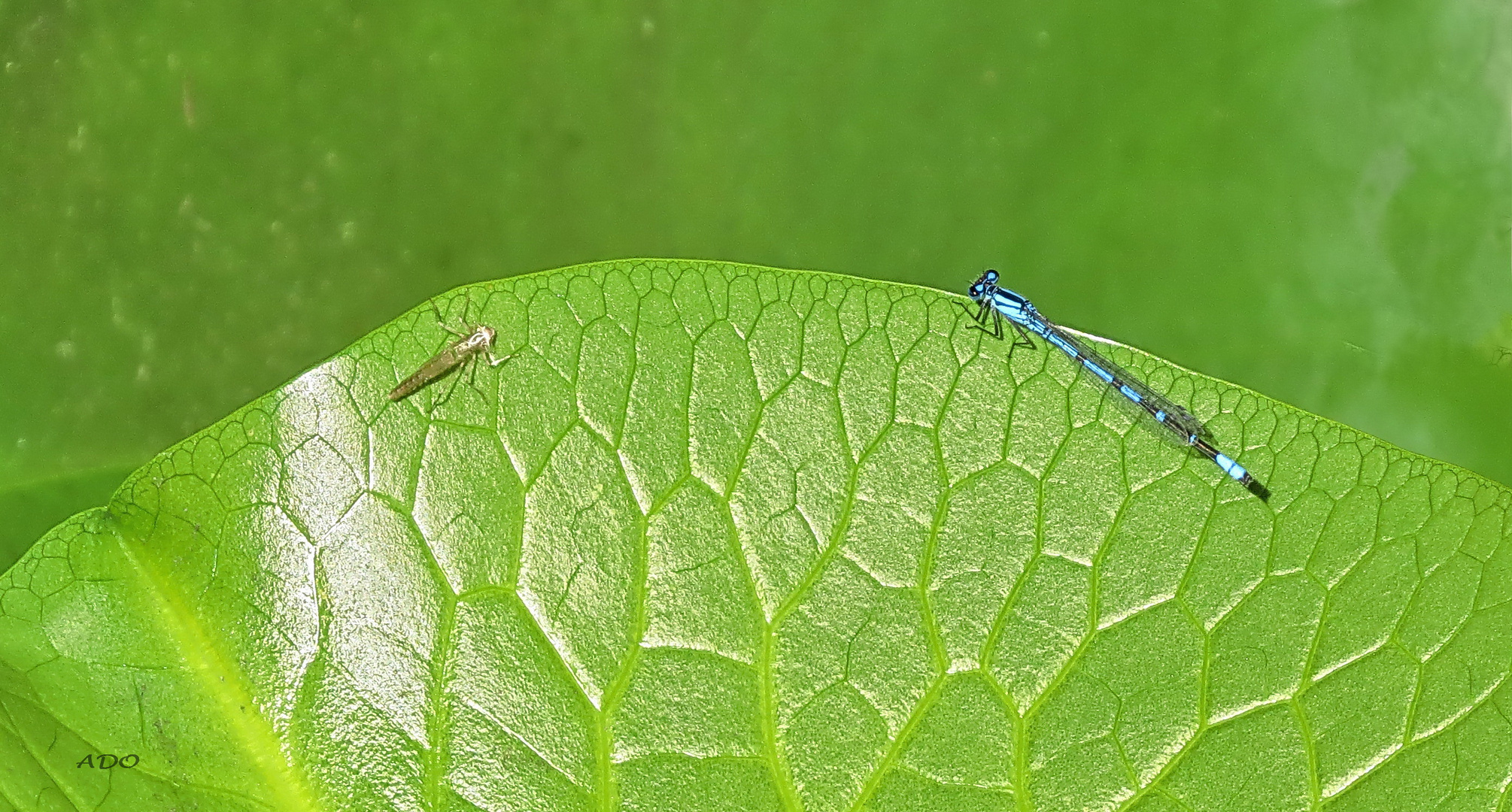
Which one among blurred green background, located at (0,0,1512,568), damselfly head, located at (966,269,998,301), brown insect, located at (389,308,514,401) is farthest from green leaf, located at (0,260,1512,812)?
blurred green background, located at (0,0,1512,568)

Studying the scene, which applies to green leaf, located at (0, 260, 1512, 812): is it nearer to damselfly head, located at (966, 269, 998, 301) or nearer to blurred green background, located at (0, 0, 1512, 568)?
damselfly head, located at (966, 269, 998, 301)

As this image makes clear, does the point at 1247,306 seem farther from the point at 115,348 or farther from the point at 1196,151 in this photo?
the point at 115,348

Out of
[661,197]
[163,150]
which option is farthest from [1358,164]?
[163,150]

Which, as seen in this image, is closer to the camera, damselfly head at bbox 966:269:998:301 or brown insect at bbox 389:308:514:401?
brown insect at bbox 389:308:514:401

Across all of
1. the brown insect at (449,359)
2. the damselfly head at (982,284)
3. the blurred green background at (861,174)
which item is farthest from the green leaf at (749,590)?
the blurred green background at (861,174)

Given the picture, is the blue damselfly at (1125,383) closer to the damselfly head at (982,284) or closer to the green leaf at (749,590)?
the green leaf at (749,590)

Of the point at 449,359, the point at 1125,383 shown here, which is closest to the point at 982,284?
the point at 1125,383

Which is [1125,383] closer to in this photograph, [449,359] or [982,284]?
[982,284]
